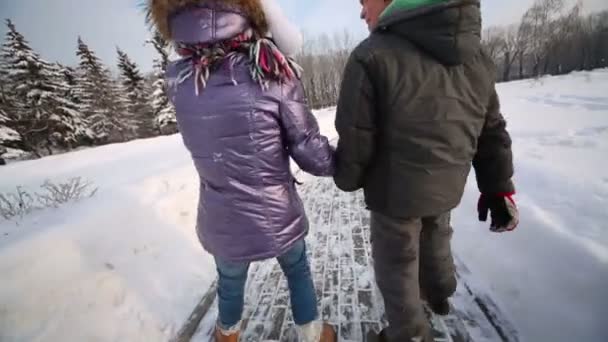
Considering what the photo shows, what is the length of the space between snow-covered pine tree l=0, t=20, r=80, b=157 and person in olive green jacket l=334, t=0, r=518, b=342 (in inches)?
955

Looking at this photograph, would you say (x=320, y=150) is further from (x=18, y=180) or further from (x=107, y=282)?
(x=18, y=180)

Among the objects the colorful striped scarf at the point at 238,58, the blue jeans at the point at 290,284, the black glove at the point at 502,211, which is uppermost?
the colorful striped scarf at the point at 238,58

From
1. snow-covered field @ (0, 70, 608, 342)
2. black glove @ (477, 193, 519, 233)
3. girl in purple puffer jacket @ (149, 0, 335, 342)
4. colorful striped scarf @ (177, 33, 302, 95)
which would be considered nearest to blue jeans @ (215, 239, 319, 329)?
girl in purple puffer jacket @ (149, 0, 335, 342)

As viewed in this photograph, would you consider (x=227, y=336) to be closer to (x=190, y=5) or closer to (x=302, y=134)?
(x=302, y=134)

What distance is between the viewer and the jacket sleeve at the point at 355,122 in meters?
1.21

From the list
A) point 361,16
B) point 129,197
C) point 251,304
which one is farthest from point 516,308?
point 129,197

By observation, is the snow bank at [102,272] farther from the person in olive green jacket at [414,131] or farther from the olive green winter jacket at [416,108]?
the olive green winter jacket at [416,108]

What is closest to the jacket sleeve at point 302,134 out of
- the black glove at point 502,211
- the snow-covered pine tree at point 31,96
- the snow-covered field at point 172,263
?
the black glove at point 502,211

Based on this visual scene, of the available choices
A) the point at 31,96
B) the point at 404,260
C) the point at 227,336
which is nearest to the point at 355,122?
the point at 404,260

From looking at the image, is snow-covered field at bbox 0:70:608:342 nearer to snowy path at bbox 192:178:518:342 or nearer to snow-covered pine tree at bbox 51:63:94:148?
snowy path at bbox 192:178:518:342

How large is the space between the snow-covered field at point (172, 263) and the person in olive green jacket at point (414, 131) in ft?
2.24

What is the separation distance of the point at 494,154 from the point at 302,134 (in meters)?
1.05

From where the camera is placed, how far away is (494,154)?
4.94 ft

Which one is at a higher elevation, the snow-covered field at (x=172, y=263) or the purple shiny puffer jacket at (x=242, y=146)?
the purple shiny puffer jacket at (x=242, y=146)
